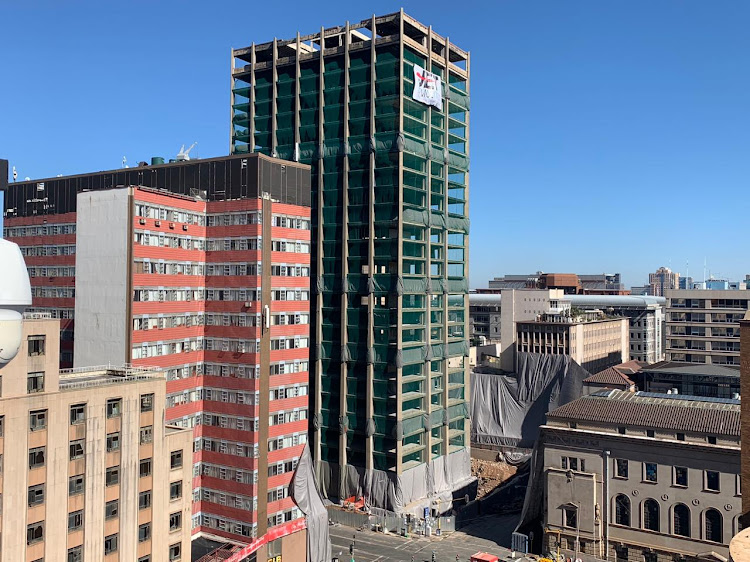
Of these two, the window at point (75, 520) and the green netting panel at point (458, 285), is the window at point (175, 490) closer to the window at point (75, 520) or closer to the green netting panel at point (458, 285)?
the window at point (75, 520)

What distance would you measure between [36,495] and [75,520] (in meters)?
4.11

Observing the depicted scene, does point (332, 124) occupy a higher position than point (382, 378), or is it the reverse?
point (332, 124)

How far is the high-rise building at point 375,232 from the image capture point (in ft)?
344

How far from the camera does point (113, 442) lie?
5722cm

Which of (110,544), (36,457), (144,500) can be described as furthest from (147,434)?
(36,457)

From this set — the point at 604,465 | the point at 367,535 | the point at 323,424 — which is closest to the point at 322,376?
the point at 323,424

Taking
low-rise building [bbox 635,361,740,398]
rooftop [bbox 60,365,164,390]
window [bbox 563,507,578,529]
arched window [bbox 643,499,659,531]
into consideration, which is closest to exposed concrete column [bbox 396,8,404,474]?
window [bbox 563,507,578,529]

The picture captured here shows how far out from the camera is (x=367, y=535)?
9738 centimetres

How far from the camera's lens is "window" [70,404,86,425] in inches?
2149

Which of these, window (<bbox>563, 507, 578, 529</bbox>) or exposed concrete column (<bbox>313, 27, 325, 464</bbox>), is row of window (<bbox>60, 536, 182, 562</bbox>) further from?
window (<bbox>563, 507, 578, 529</bbox>)

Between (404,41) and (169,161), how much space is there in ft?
132

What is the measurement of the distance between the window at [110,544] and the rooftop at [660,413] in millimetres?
57806

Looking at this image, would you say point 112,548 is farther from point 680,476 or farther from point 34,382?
point 680,476

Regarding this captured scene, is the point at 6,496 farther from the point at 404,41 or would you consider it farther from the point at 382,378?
the point at 404,41
